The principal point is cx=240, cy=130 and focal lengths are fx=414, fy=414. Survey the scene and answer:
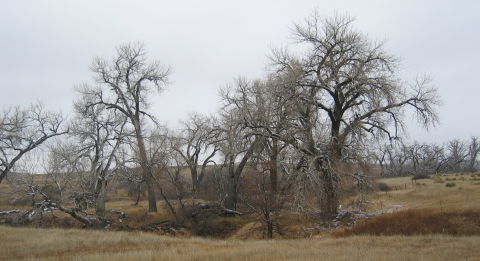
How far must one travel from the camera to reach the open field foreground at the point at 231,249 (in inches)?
540

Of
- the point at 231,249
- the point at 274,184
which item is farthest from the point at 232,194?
the point at 231,249

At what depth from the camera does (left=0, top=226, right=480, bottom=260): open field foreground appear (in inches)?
540

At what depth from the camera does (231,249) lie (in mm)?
16625

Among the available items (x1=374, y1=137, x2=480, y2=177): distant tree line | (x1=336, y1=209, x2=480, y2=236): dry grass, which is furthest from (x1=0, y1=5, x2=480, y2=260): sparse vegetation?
(x1=374, y1=137, x2=480, y2=177): distant tree line

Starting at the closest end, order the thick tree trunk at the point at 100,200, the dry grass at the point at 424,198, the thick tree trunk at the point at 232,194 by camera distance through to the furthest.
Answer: the dry grass at the point at 424,198 < the thick tree trunk at the point at 100,200 < the thick tree trunk at the point at 232,194

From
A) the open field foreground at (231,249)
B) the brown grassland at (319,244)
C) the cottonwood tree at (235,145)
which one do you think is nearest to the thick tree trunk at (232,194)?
the cottonwood tree at (235,145)

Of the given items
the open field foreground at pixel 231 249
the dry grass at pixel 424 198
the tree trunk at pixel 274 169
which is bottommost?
the open field foreground at pixel 231 249

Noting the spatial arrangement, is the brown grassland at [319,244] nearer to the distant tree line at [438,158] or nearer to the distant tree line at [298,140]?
the distant tree line at [298,140]

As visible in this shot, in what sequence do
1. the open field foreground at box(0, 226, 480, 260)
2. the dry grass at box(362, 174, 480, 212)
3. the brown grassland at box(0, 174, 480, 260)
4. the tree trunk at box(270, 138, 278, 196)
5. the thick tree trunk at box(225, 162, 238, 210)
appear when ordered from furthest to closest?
A: the thick tree trunk at box(225, 162, 238, 210), the tree trunk at box(270, 138, 278, 196), the dry grass at box(362, 174, 480, 212), the brown grassland at box(0, 174, 480, 260), the open field foreground at box(0, 226, 480, 260)

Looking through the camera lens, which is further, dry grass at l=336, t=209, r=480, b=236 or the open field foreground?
dry grass at l=336, t=209, r=480, b=236

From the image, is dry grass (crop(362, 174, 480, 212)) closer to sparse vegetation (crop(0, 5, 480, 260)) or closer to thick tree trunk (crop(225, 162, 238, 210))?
sparse vegetation (crop(0, 5, 480, 260))

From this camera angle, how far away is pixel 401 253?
13.7m

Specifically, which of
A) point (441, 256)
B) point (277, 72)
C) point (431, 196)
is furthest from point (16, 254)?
point (431, 196)

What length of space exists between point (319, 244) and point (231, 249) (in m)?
3.81
